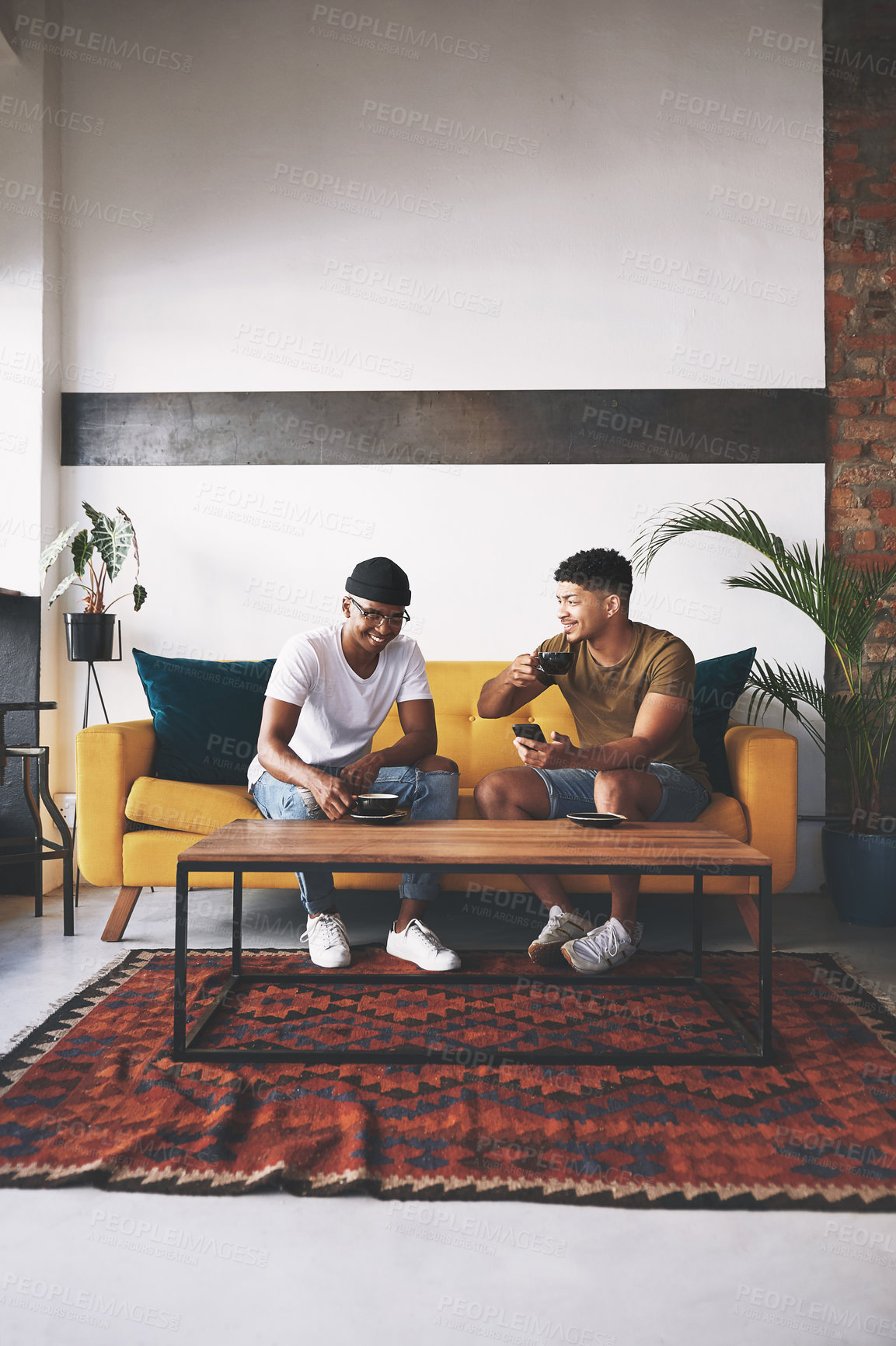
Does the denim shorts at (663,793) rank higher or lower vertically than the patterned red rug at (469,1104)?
higher

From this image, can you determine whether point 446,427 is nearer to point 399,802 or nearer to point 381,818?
point 399,802

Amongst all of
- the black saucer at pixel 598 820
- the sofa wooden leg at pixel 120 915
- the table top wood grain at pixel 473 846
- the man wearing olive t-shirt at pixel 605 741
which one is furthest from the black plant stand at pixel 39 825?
the black saucer at pixel 598 820

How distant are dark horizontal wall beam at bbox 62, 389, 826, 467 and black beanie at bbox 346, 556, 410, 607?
124cm

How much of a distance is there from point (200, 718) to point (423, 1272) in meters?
1.97

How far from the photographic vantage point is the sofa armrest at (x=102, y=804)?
8.72 ft

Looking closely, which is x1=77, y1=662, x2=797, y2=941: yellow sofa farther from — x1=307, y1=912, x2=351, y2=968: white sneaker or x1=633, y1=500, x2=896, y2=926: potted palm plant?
x1=633, y1=500, x2=896, y2=926: potted palm plant

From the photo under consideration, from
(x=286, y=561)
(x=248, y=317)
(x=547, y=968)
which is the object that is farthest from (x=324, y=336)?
(x=547, y=968)

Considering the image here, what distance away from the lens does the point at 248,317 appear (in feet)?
11.8

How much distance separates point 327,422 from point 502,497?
726 mm

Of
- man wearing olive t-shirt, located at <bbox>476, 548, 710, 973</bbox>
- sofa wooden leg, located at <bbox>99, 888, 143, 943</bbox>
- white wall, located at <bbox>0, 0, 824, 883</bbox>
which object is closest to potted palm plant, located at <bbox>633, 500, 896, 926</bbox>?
white wall, located at <bbox>0, 0, 824, 883</bbox>

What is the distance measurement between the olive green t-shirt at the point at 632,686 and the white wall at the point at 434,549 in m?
0.85

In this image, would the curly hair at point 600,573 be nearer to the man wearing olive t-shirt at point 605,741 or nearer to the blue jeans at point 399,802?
the man wearing olive t-shirt at point 605,741

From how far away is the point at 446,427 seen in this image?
139 inches

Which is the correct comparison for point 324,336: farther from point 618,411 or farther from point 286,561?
point 618,411
